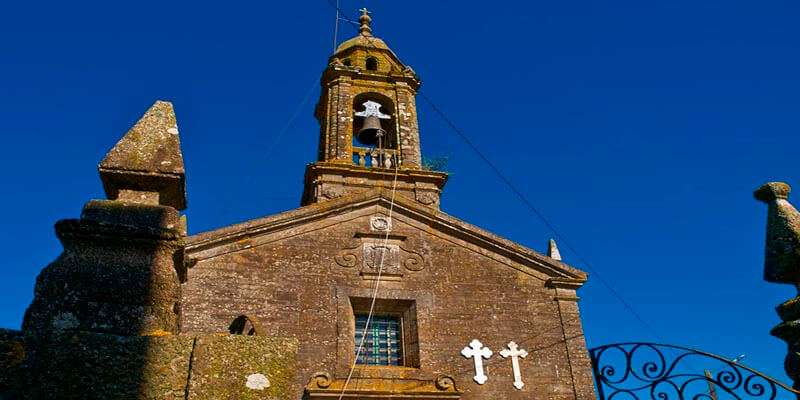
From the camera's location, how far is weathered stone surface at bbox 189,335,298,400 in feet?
7.61

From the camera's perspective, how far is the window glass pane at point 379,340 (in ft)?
34.3

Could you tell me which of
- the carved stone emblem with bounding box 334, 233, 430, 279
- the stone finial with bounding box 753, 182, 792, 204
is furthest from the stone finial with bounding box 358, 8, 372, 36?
A: the stone finial with bounding box 753, 182, 792, 204

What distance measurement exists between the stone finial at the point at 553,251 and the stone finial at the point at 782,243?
7.52 metres

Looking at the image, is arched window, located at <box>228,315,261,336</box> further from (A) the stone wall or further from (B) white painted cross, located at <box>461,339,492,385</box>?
(A) the stone wall

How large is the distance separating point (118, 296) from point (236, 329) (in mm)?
7441

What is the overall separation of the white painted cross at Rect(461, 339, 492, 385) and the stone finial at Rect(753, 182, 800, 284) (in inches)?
244

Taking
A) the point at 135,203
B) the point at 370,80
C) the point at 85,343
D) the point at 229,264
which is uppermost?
the point at 370,80

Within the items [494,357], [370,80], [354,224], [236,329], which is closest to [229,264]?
[236,329]

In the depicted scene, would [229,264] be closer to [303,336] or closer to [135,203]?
[303,336]

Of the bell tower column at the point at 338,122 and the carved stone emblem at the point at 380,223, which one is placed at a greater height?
the bell tower column at the point at 338,122

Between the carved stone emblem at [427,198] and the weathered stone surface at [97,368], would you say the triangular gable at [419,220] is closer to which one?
the carved stone emblem at [427,198]

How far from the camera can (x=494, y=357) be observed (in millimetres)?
10430

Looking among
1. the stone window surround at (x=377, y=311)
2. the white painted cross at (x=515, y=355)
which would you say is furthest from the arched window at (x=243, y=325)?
the white painted cross at (x=515, y=355)

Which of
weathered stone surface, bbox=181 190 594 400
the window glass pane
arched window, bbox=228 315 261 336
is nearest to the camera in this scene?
arched window, bbox=228 315 261 336
